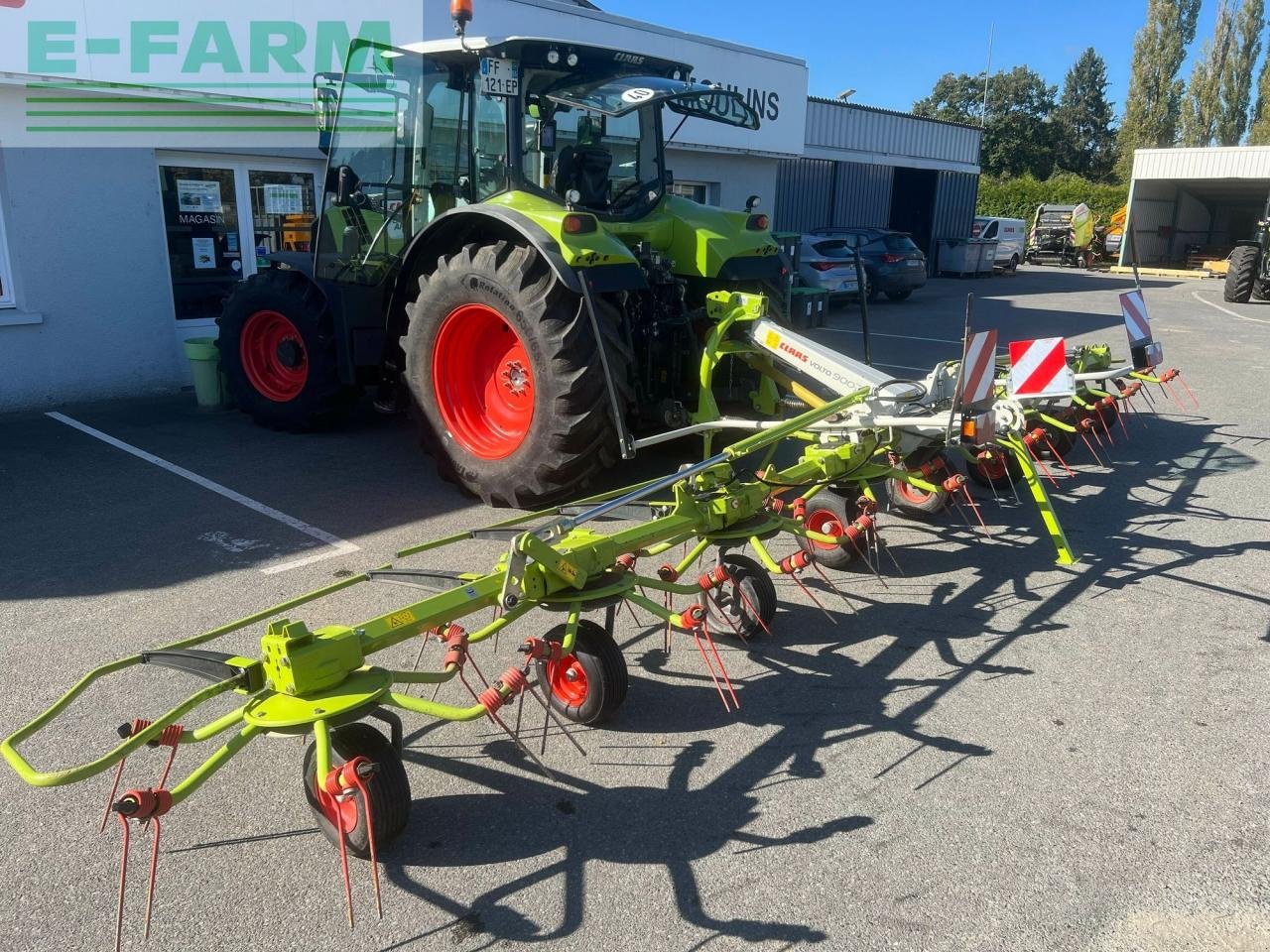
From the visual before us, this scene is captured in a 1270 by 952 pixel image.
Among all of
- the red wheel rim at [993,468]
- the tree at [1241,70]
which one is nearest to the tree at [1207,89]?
the tree at [1241,70]

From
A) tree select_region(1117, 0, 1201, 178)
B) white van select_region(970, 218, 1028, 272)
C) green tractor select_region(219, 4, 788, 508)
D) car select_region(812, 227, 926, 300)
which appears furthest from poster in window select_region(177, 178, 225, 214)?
tree select_region(1117, 0, 1201, 178)

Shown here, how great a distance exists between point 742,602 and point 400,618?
1.60 m

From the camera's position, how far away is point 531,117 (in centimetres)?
569

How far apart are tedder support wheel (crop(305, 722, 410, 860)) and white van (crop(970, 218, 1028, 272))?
2698 cm

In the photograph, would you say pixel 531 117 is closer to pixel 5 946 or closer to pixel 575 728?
pixel 575 728

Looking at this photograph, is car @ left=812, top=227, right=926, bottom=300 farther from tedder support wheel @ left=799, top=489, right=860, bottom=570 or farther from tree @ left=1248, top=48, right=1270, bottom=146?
tree @ left=1248, top=48, right=1270, bottom=146

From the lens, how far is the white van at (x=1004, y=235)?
87.3 ft

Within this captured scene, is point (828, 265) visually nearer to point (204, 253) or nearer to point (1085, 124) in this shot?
point (204, 253)

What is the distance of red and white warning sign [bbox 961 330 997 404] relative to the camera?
4422 millimetres

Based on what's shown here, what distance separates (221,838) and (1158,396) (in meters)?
9.64

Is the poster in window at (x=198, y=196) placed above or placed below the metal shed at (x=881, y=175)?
below

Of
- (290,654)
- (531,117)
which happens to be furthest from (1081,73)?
(290,654)

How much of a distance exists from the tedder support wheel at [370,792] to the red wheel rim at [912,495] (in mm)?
3634

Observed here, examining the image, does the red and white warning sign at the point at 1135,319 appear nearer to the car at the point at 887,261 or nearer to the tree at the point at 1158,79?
the car at the point at 887,261
